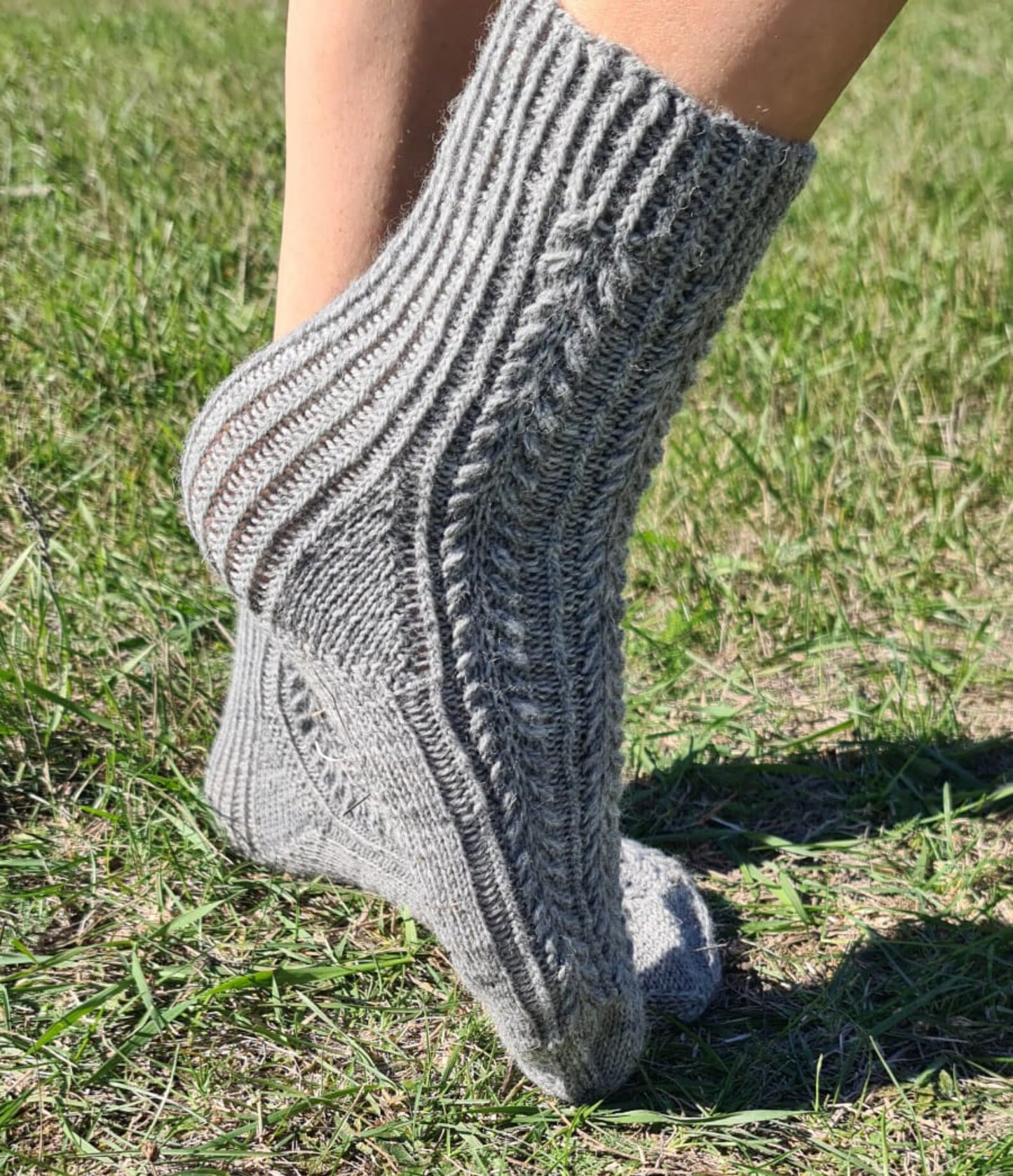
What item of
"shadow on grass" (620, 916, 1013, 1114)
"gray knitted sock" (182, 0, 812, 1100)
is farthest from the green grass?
"gray knitted sock" (182, 0, 812, 1100)

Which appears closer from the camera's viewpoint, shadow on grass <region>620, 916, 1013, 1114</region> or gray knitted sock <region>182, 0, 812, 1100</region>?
gray knitted sock <region>182, 0, 812, 1100</region>

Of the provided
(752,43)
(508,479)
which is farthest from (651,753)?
(752,43)

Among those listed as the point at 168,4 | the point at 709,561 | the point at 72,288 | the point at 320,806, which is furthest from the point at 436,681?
the point at 168,4

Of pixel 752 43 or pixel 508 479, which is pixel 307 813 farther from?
pixel 752 43

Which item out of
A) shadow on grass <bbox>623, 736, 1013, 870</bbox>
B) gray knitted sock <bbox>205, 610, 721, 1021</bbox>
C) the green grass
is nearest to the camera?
the green grass

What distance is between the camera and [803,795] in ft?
4.85

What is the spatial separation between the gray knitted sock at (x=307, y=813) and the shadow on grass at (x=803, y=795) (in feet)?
0.34

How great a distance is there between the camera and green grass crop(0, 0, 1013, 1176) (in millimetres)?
1095

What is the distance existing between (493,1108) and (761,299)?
→ 5.38 feet

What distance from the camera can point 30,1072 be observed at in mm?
1096

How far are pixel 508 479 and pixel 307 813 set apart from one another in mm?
467

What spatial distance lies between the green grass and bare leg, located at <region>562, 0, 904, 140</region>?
766 millimetres

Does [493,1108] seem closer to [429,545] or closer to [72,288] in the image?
[429,545]

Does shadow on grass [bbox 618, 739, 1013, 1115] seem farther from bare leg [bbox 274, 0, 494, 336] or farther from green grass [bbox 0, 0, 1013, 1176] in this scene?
bare leg [bbox 274, 0, 494, 336]
